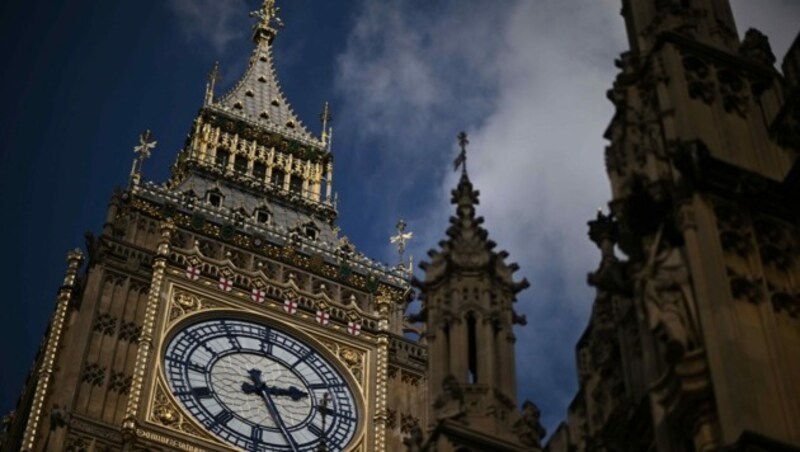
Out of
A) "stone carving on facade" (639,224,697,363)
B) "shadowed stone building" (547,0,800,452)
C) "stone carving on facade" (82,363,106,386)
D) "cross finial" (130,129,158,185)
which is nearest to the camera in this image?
"shadowed stone building" (547,0,800,452)

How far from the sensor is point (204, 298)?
117 ft

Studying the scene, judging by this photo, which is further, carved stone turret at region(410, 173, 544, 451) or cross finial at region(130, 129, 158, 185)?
cross finial at region(130, 129, 158, 185)

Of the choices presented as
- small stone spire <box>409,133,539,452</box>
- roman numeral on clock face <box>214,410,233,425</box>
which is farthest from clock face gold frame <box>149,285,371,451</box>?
small stone spire <box>409,133,539,452</box>

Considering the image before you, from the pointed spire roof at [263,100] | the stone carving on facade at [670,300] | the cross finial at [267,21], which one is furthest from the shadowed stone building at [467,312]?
the cross finial at [267,21]

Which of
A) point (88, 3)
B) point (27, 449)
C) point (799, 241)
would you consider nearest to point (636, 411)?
point (799, 241)

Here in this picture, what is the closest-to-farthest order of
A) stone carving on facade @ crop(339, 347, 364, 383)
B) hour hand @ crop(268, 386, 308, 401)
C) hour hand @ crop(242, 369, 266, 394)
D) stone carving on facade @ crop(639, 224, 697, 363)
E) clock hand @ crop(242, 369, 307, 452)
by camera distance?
stone carving on facade @ crop(639, 224, 697, 363), clock hand @ crop(242, 369, 307, 452), hour hand @ crop(242, 369, 266, 394), hour hand @ crop(268, 386, 308, 401), stone carving on facade @ crop(339, 347, 364, 383)

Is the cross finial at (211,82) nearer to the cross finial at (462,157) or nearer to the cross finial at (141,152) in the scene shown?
the cross finial at (141,152)

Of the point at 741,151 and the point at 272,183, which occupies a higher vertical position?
the point at 272,183

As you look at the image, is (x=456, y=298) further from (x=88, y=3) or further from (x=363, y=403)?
(x=88, y=3)

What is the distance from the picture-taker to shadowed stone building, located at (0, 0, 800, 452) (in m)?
12.2

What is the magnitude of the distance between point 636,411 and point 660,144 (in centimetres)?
239

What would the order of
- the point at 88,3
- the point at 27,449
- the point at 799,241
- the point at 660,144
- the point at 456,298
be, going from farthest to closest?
the point at 88,3 < the point at 27,449 < the point at 456,298 < the point at 660,144 < the point at 799,241

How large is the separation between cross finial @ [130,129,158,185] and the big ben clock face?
5.68 metres

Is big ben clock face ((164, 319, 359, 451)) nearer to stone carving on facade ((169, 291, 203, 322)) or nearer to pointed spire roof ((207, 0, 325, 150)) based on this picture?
stone carving on facade ((169, 291, 203, 322))
